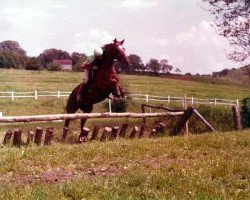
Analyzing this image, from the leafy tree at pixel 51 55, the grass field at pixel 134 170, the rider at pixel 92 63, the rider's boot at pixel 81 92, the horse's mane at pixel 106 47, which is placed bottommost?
the grass field at pixel 134 170

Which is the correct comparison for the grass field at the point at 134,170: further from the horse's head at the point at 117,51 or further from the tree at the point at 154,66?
the tree at the point at 154,66

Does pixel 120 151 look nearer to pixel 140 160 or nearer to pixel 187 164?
pixel 140 160

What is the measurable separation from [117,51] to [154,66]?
64.1 metres

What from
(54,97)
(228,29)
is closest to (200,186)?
(228,29)

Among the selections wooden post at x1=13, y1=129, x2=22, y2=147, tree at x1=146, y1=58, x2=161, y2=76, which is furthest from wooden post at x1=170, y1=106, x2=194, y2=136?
tree at x1=146, y1=58, x2=161, y2=76

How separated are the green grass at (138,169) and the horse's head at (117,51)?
4231 millimetres

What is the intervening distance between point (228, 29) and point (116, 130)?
15.1m

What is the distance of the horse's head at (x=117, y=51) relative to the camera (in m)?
16.3

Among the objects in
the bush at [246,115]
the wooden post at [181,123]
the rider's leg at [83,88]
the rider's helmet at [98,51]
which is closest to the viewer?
the rider's helmet at [98,51]

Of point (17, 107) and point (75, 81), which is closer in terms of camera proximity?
point (17, 107)

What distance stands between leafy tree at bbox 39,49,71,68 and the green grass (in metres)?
81.3

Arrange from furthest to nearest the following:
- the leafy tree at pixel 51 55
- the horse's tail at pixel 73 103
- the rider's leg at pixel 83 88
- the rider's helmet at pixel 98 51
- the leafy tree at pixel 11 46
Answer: the leafy tree at pixel 11 46 < the leafy tree at pixel 51 55 < the horse's tail at pixel 73 103 < the rider's leg at pixel 83 88 < the rider's helmet at pixel 98 51

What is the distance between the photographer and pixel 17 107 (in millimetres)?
35344

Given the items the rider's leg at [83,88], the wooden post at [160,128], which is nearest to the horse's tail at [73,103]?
the rider's leg at [83,88]
